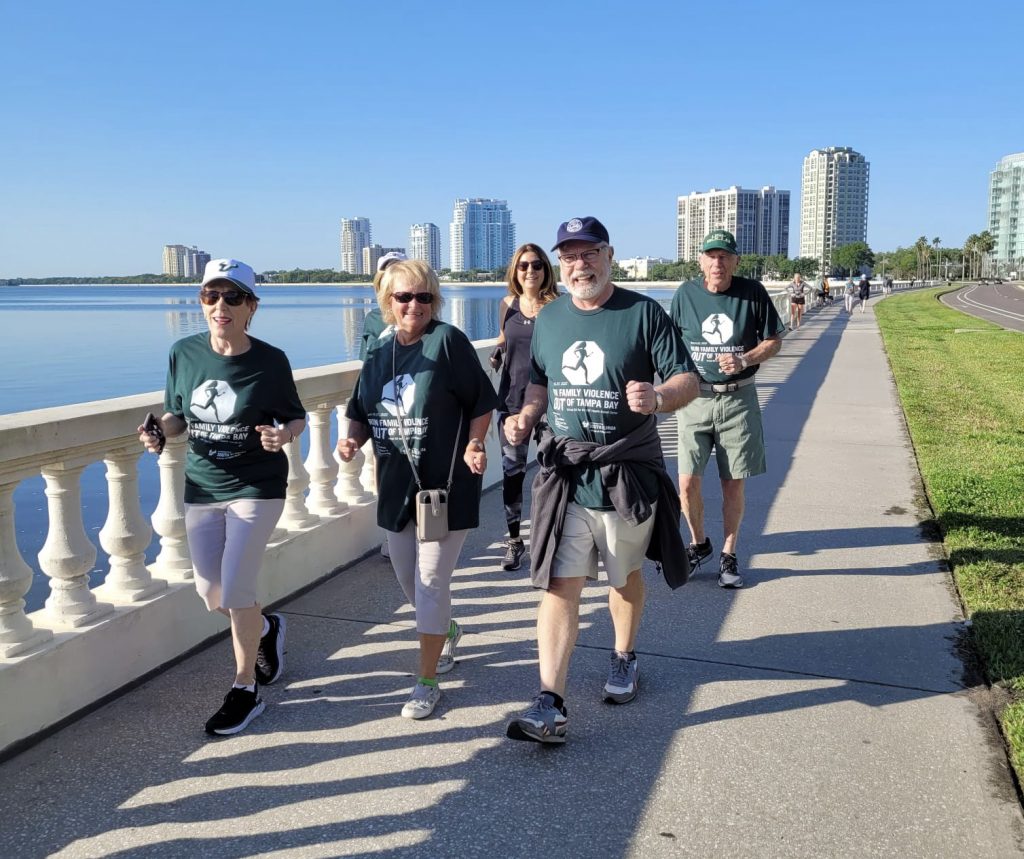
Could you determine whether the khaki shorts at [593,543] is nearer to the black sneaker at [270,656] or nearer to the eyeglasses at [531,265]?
the black sneaker at [270,656]

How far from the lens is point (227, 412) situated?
142 inches

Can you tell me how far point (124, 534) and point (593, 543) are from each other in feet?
6.80

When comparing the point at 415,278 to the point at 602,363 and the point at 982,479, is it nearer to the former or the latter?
the point at 602,363

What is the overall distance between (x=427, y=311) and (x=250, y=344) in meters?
0.73

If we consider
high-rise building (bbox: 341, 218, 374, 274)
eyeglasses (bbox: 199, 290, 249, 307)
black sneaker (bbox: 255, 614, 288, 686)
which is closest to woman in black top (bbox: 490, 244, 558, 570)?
black sneaker (bbox: 255, 614, 288, 686)

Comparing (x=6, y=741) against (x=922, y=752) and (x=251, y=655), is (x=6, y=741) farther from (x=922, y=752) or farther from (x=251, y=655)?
(x=922, y=752)

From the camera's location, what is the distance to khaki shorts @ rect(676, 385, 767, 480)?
17.9 feet

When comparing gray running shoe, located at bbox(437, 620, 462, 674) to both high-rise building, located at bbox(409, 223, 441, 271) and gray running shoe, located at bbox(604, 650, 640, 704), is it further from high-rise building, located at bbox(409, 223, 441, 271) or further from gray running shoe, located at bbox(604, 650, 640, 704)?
high-rise building, located at bbox(409, 223, 441, 271)

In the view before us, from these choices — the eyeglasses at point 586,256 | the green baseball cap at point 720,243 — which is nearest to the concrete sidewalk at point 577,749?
the eyeglasses at point 586,256

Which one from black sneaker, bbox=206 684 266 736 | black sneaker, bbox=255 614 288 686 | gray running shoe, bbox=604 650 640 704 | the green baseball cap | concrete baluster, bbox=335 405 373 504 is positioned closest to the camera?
black sneaker, bbox=206 684 266 736

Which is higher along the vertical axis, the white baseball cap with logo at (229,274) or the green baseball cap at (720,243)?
the green baseball cap at (720,243)

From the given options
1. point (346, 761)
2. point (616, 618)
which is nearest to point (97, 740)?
point (346, 761)

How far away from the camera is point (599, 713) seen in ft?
12.4

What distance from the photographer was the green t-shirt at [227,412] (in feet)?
11.9
